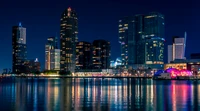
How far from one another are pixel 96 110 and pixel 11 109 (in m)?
10.5

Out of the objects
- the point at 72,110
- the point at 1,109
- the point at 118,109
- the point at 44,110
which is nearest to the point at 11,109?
the point at 1,109

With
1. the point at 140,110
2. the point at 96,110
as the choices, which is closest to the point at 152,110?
the point at 140,110

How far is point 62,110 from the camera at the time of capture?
1582 inches

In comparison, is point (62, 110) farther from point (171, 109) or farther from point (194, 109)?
point (194, 109)

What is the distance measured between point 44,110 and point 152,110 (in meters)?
13.0

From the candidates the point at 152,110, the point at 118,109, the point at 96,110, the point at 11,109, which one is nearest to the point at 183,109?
the point at 152,110

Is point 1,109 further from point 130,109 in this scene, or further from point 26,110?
point 130,109

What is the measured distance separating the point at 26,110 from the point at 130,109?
41.8 feet

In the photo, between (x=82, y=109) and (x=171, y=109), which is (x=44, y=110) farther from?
(x=171, y=109)

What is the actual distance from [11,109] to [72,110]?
25.4 feet

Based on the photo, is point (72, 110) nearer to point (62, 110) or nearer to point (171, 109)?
point (62, 110)

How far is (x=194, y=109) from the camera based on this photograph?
41438 millimetres

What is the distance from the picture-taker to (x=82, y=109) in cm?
4166

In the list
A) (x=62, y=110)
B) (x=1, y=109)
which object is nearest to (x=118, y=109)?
(x=62, y=110)
